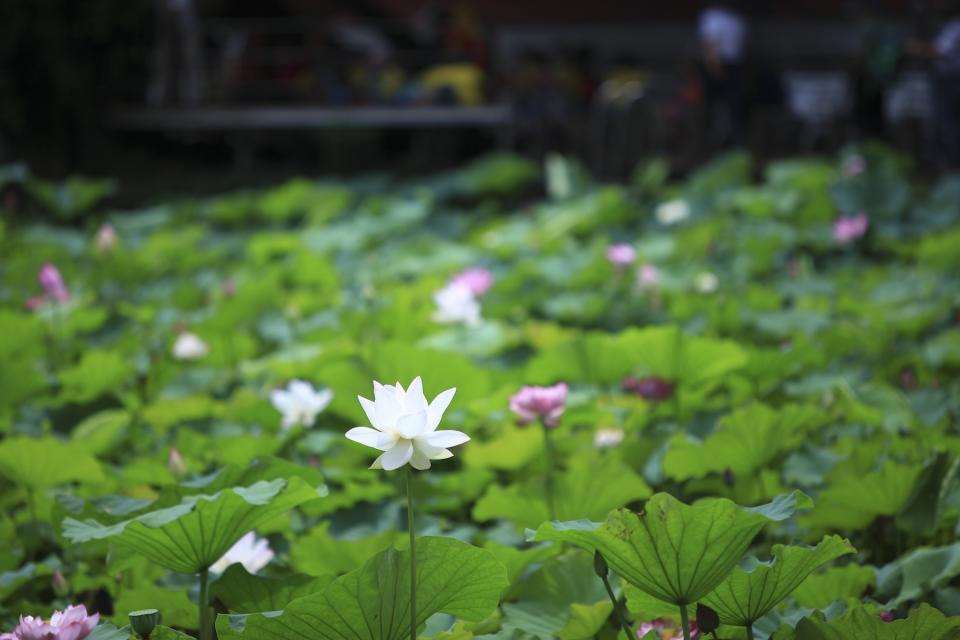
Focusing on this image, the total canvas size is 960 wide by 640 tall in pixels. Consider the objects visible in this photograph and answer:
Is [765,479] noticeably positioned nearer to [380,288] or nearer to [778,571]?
Answer: [778,571]

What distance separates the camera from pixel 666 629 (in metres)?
1.41

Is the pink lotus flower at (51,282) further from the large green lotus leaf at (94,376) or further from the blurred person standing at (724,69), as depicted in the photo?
the blurred person standing at (724,69)

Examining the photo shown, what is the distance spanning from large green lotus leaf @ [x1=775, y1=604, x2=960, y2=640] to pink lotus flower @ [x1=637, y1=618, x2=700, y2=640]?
5.9 inches

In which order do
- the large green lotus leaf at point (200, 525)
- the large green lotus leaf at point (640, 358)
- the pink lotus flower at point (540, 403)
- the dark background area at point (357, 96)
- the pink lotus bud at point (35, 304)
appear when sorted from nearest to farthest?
the large green lotus leaf at point (200, 525) → the pink lotus flower at point (540, 403) → the large green lotus leaf at point (640, 358) → the pink lotus bud at point (35, 304) → the dark background area at point (357, 96)

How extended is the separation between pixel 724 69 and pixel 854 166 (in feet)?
6.06

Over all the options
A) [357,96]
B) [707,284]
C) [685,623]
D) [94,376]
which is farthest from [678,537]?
[357,96]

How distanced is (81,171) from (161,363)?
587 cm

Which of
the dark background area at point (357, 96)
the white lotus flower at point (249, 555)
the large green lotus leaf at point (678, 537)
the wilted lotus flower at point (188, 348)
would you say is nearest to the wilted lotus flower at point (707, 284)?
the wilted lotus flower at point (188, 348)

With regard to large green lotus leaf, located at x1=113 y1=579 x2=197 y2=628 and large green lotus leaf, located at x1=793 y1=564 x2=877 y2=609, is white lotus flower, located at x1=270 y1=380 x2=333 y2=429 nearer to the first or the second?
large green lotus leaf, located at x1=113 y1=579 x2=197 y2=628

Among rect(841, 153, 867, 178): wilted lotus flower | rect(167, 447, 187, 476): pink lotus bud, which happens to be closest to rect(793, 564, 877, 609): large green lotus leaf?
rect(167, 447, 187, 476): pink lotus bud

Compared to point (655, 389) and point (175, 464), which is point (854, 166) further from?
point (175, 464)

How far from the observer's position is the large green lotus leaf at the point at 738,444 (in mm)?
1652

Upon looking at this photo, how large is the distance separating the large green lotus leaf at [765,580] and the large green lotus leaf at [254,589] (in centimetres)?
41

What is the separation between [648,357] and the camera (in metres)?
2.09
